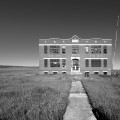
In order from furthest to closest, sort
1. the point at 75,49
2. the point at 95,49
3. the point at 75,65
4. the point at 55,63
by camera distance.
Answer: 1. the point at 75,65
2. the point at 75,49
3. the point at 55,63
4. the point at 95,49

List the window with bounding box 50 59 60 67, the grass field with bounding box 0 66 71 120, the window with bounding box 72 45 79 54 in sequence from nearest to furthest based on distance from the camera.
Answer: the grass field with bounding box 0 66 71 120 → the window with bounding box 50 59 60 67 → the window with bounding box 72 45 79 54

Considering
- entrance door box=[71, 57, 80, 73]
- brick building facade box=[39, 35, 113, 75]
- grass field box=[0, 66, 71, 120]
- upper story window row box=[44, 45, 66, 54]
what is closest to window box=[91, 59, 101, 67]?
brick building facade box=[39, 35, 113, 75]

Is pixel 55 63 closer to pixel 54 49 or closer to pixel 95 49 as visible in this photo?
pixel 54 49

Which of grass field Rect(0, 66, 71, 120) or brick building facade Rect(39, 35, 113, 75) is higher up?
brick building facade Rect(39, 35, 113, 75)

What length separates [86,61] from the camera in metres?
28.1

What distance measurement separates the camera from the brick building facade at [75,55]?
27906 mm

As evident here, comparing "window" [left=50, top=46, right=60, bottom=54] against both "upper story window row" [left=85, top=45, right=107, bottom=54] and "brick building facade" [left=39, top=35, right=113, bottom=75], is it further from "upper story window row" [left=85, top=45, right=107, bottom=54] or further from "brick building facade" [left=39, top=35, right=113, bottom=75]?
"upper story window row" [left=85, top=45, right=107, bottom=54]

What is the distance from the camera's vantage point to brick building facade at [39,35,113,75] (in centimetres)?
2791

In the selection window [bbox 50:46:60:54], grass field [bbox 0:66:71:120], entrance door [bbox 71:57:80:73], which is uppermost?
window [bbox 50:46:60:54]

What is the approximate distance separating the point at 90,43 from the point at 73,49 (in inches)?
185

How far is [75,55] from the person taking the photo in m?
28.3

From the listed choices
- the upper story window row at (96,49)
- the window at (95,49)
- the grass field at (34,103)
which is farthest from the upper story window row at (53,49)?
the grass field at (34,103)

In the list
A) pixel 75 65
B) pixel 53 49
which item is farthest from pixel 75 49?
pixel 53 49

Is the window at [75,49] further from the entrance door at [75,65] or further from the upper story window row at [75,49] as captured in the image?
the entrance door at [75,65]
